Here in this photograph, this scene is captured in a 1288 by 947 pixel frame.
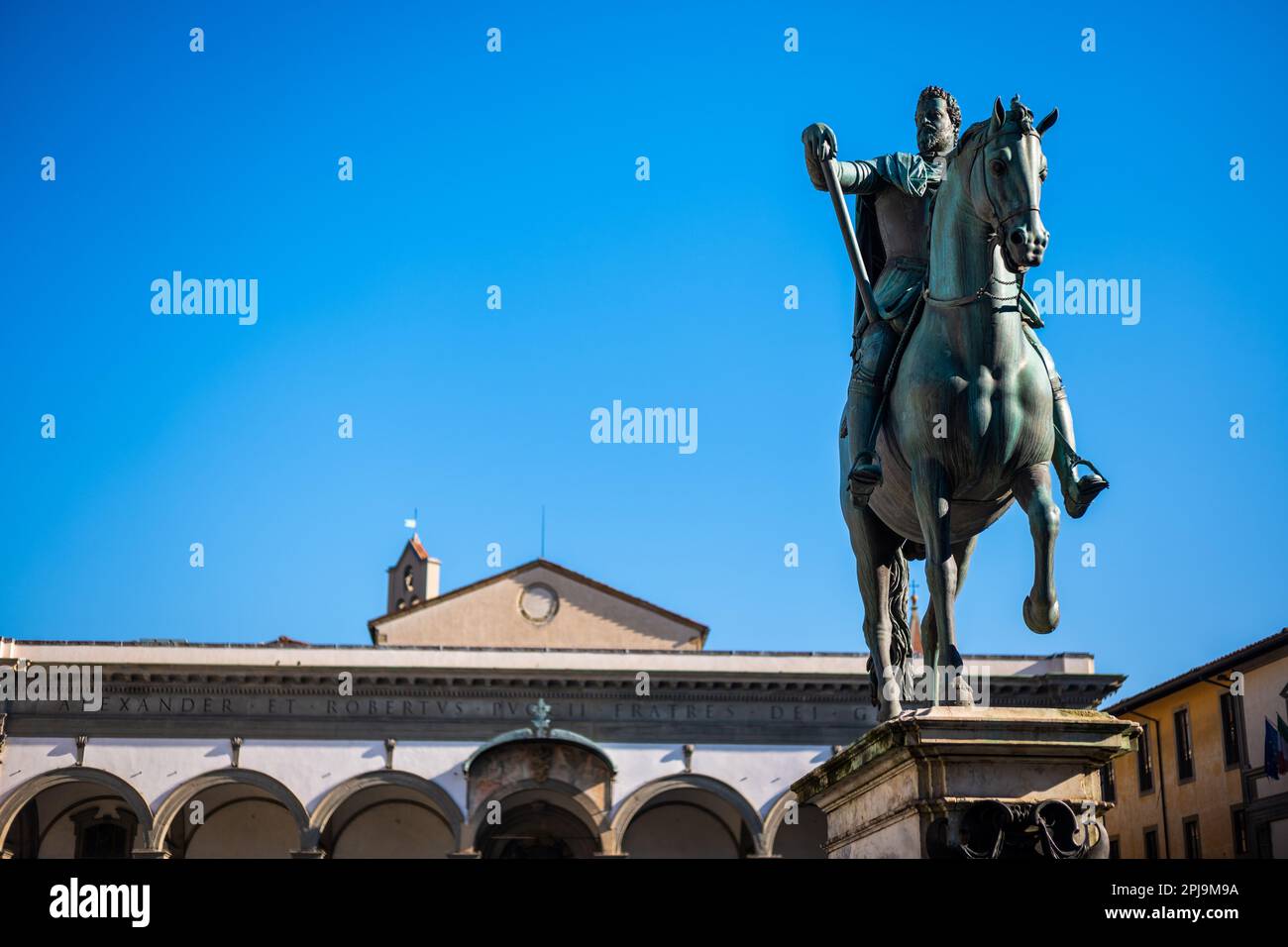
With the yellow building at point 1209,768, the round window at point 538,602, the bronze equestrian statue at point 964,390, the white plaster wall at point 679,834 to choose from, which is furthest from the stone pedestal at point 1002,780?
the round window at point 538,602

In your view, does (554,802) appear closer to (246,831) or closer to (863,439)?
(246,831)

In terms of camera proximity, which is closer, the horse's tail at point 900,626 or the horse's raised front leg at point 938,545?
the horse's raised front leg at point 938,545

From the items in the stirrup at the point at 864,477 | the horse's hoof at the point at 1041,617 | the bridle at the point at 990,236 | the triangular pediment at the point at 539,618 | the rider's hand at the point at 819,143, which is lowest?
the horse's hoof at the point at 1041,617

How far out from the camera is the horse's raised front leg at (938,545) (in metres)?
6.46

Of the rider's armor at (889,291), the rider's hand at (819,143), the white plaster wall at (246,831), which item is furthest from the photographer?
the white plaster wall at (246,831)

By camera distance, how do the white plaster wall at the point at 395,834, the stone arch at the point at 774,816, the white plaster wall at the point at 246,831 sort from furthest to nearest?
the white plaster wall at the point at 395,834 → the white plaster wall at the point at 246,831 → the stone arch at the point at 774,816

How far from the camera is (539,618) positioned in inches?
1569

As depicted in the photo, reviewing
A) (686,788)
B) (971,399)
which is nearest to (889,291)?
(971,399)

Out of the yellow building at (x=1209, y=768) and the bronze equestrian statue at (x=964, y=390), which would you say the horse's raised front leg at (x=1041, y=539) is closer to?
the bronze equestrian statue at (x=964, y=390)

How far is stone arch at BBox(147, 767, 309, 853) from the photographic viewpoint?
3266cm

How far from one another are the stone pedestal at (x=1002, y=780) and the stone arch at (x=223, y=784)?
28990 millimetres

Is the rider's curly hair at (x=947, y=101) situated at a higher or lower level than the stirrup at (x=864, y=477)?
higher

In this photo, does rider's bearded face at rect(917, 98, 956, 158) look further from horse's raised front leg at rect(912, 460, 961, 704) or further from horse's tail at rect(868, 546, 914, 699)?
horse's tail at rect(868, 546, 914, 699)

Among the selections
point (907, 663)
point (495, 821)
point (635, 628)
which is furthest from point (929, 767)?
point (635, 628)
